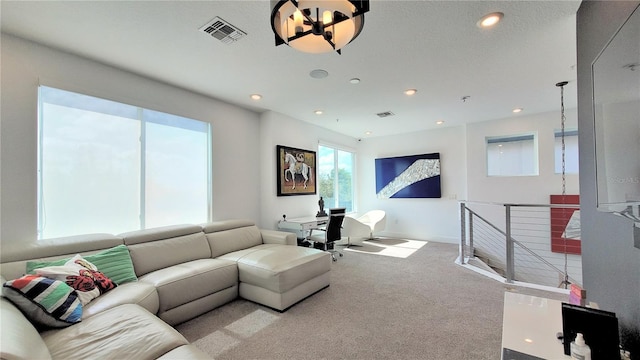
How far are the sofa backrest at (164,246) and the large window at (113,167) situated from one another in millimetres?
409

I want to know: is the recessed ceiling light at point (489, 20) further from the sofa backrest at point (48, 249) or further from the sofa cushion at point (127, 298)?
the sofa backrest at point (48, 249)

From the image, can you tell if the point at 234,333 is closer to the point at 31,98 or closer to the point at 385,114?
the point at 31,98

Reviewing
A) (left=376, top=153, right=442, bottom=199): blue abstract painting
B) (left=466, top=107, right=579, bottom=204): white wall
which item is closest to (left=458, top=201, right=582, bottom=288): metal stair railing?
(left=466, top=107, right=579, bottom=204): white wall

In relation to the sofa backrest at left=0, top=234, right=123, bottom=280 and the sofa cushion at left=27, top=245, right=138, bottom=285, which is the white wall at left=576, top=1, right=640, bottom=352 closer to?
the sofa cushion at left=27, top=245, right=138, bottom=285

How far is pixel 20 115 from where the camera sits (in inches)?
90.5

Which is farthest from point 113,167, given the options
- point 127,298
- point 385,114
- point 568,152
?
point 568,152

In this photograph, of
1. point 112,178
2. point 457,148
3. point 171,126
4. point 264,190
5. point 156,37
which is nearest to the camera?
point 156,37

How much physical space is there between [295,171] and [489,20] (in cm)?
359

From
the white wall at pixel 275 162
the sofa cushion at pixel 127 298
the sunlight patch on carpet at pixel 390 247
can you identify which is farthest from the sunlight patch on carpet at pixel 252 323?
the sunlight patch on carpet at pixel 390 247

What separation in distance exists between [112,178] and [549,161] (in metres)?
6.84

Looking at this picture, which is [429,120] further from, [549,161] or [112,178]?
[112,178]

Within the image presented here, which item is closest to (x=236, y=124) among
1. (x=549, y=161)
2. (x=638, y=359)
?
(x=638, y=359)

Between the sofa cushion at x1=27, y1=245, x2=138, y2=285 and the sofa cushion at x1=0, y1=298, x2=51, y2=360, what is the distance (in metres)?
0.77

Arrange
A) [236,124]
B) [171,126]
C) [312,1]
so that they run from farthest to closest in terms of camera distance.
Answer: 1. [236,124]
2. [171,126]
3. [312,1]
